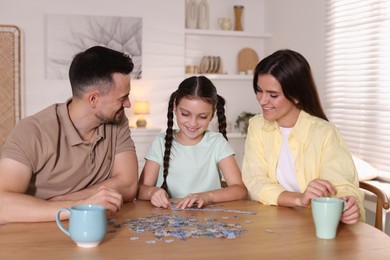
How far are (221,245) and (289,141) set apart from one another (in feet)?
2.90

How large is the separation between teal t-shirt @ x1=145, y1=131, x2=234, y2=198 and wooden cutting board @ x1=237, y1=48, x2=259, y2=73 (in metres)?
3.88

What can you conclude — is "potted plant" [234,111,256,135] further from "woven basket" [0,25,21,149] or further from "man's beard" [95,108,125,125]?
"man's beard" [95,108,125,125]

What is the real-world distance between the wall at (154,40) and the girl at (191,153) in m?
3.05

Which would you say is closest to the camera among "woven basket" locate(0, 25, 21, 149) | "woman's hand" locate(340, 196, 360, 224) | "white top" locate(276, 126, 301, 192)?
"woman's hand" locate(340, 196, 360, 224)

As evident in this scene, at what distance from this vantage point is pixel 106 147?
221 centimetres

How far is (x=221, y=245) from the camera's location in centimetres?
151

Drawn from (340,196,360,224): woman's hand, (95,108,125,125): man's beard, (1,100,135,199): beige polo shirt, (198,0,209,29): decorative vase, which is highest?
(198,0,209,29): decorative vase

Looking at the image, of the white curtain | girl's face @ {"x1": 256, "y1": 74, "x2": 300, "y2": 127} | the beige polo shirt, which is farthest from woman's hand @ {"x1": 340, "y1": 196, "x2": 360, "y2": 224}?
the white curtain

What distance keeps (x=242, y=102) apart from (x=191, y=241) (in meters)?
4.91

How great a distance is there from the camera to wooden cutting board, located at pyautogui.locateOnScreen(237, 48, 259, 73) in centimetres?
631

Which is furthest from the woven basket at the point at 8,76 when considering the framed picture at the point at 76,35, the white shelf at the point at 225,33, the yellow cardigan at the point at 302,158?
the yellow cardigan at the point at 302,158

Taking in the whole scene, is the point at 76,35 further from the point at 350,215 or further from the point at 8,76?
the point at 350,215

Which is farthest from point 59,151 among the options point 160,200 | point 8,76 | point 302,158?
point 8,76

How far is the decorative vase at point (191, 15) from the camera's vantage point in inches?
241
